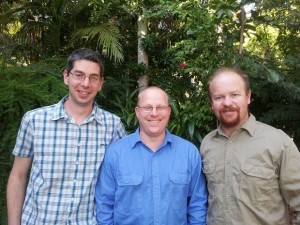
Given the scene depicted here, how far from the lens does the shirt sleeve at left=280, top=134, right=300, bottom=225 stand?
2197mm

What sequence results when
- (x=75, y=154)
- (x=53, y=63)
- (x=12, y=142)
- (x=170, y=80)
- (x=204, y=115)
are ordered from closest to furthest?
(x=75, y=154), (x=12, y=142), (x=204, y=115), (x=53, y=63), (x=170, y=80)

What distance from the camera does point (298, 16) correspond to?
423 cm

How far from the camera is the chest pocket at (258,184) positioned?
223cm

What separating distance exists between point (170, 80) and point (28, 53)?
101 inches

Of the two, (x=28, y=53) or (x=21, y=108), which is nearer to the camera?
(x=21, y=108)

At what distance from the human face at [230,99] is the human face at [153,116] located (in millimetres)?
375

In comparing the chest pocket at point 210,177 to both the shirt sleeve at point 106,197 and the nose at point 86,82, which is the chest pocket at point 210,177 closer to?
the shirt sleeve at point 106,197

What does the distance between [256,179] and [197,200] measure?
46 cm

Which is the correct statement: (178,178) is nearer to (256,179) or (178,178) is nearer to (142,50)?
(256,179)

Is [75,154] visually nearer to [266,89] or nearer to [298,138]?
[266,89]

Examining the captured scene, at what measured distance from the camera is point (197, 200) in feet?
8.00

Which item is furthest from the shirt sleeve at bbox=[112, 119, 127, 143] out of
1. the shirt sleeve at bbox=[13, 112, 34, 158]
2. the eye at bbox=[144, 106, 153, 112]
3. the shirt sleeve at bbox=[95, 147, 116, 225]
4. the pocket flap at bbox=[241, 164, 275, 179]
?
the pocket flap at bbox=[241, 164, 275, 179]

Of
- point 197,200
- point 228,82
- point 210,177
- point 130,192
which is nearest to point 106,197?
point 130,192

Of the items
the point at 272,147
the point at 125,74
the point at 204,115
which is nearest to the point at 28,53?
the point at 125,74
